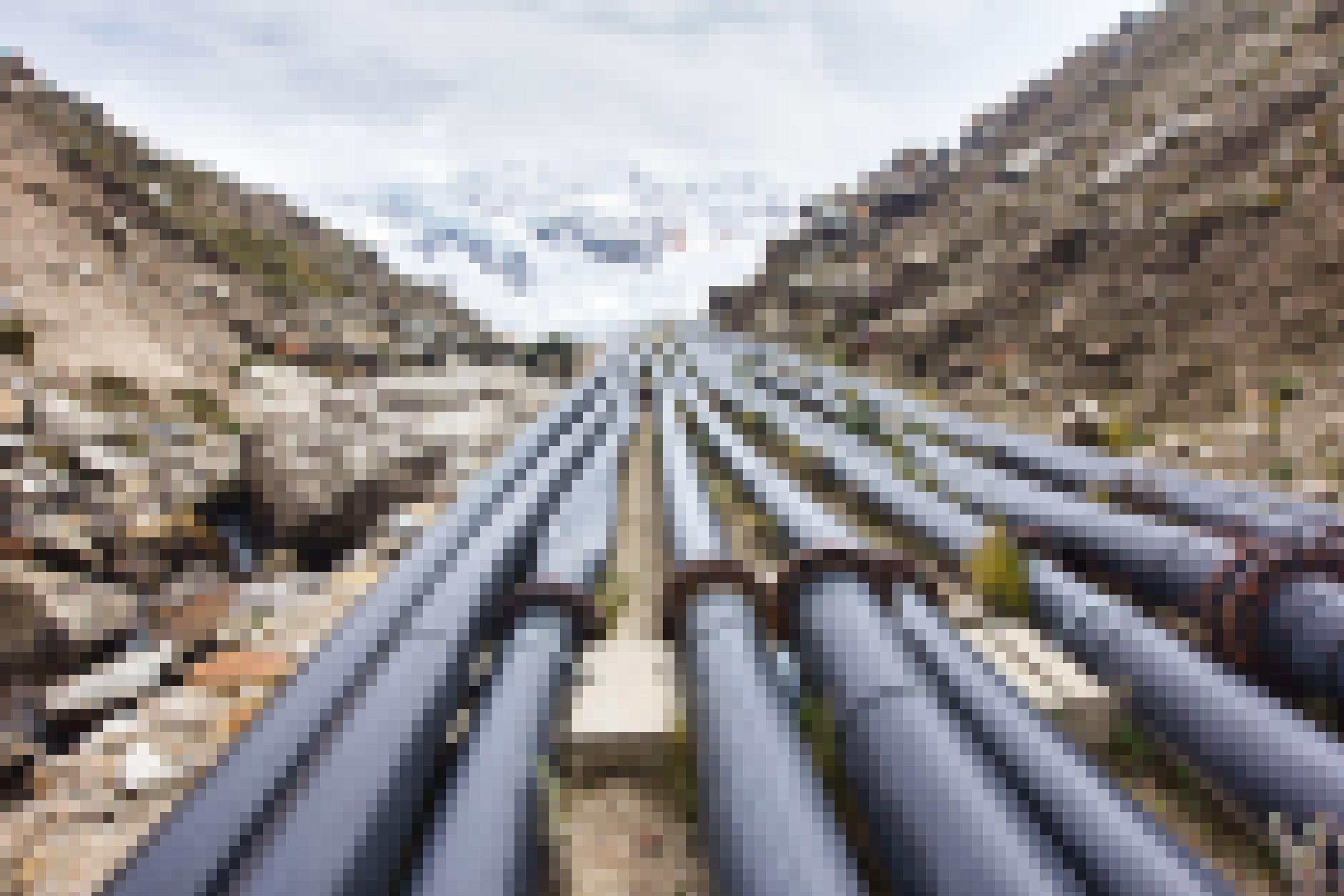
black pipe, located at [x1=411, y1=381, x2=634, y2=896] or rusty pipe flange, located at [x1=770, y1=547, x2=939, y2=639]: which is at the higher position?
rusty pipe flange, located at [x1=770, y1=547, x2=939, y2=639]

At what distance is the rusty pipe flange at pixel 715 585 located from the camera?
240 centimetres

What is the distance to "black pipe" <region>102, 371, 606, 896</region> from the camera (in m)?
1.36

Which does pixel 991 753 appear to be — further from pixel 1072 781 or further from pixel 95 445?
pixel 95 445

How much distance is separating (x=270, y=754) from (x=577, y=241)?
479ft

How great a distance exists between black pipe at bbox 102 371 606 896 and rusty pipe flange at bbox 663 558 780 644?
37.6 inches

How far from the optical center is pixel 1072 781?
1.53 meters

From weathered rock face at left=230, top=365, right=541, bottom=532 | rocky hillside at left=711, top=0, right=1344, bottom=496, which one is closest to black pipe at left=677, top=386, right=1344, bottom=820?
rocky hillside at left=711, top=0, right=1344, bottom=496

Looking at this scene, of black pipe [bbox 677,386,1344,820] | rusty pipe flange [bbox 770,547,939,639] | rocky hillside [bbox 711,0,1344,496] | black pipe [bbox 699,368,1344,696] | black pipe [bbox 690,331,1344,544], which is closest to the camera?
black pipe [bbox 677,386,1344,820]

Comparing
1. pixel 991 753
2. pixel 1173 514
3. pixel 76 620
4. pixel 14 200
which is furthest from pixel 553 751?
pixel 14 200

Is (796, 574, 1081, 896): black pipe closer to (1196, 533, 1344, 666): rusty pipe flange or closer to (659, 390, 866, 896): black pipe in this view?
(659, 390, 866, 896): black pipe

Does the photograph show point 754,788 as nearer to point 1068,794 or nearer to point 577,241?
point 1068,794

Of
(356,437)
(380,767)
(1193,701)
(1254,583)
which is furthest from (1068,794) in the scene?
(356,437)

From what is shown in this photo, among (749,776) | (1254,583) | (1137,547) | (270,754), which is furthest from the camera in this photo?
(1137,547)

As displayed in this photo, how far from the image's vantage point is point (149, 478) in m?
3.41
